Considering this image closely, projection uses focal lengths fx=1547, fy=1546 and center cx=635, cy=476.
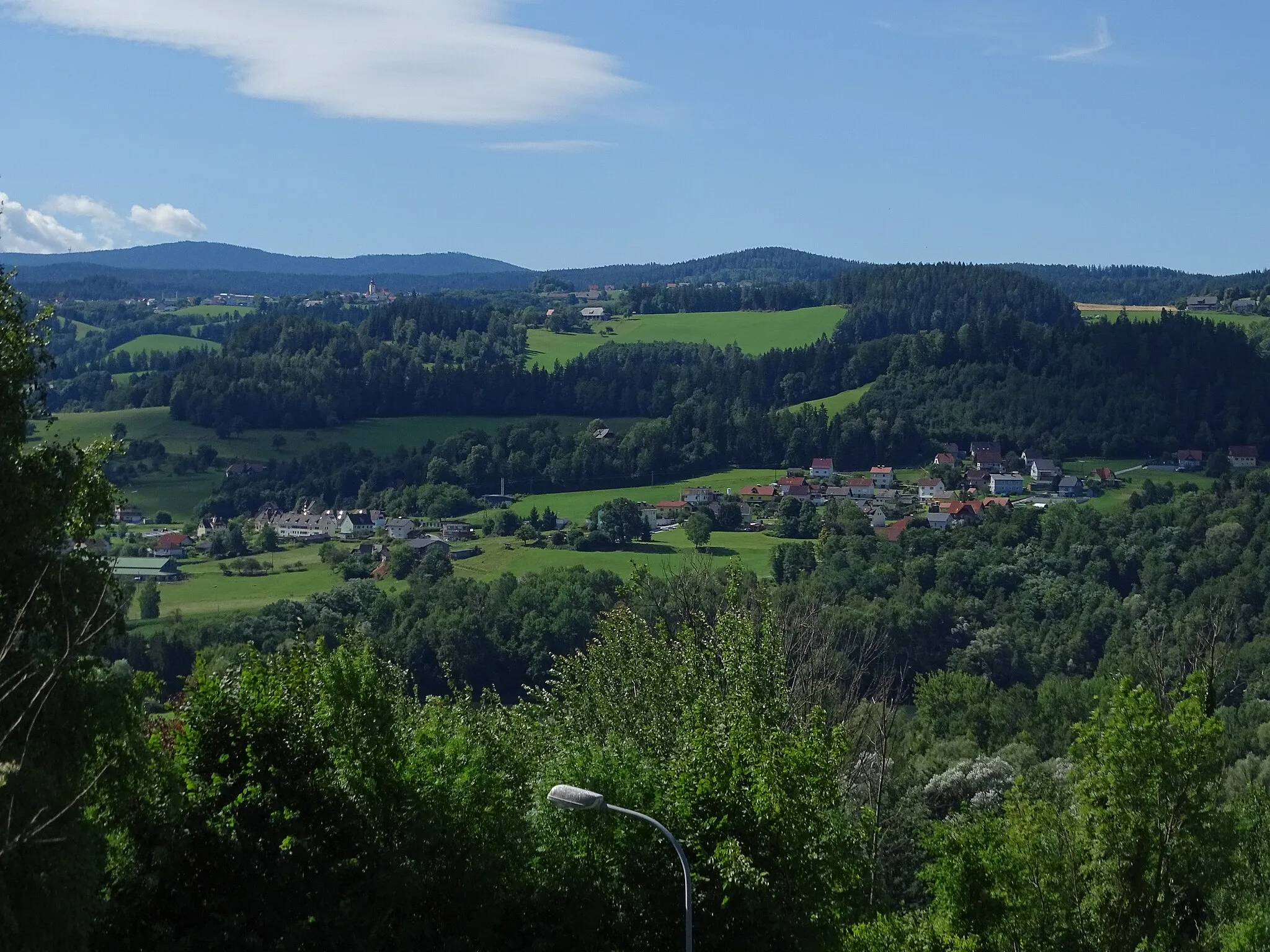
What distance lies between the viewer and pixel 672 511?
405 ft

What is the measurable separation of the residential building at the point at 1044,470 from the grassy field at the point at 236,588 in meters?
62.5

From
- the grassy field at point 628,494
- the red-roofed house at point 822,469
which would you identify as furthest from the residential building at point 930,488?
the grassy field at point 628,494

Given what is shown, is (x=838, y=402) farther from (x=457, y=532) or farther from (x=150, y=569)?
(x=150, y=569)

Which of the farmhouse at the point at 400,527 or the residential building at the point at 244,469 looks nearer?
the farmhouse at the point at 400,527

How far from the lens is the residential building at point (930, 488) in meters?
134

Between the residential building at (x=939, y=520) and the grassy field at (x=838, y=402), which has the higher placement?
the grassy field at (x=838, y=402)

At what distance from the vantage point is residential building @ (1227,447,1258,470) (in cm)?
13450

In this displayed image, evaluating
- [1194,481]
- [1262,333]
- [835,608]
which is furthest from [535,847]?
[1262,333]

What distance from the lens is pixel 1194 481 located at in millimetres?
124062

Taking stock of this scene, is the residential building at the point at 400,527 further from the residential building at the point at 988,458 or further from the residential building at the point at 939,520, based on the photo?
the residential building at the point at 988,458

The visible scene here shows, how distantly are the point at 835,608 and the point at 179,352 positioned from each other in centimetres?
12750

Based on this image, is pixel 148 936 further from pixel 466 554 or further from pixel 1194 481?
pixel 1194 481

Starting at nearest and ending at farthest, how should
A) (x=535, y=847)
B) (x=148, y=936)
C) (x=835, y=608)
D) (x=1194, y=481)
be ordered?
(x=148, y=936), (x=535, y=847), (x=835, y=608), (x=1194, y=481)

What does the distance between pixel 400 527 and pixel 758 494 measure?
30.2 meters
